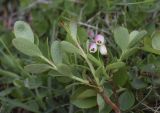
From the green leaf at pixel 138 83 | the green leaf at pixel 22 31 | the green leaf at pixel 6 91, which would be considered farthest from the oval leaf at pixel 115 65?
the green leaf at pixel 6 91

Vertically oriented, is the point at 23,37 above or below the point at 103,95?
above

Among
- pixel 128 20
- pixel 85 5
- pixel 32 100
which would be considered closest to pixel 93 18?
pixel 85 5

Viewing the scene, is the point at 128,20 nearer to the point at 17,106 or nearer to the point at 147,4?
the point at 147,4

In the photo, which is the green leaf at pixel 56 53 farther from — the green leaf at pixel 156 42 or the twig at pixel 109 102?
the green leaf at pixel 156 42

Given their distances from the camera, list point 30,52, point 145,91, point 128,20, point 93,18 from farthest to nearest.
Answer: point 93,18 → point 128,20 → point 145,91 → point 30,52

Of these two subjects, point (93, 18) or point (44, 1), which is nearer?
point (93, 18)

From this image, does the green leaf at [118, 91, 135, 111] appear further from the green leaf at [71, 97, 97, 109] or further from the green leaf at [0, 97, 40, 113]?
the green leaf at [0, 97, 40, 113]

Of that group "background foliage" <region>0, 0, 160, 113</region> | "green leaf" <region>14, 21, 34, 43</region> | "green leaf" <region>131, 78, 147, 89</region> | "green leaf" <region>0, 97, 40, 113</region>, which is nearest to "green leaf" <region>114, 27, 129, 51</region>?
"background foliage" <region>0, 0, 160, 113</region>

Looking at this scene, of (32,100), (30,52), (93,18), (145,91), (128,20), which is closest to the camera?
(30,52)
